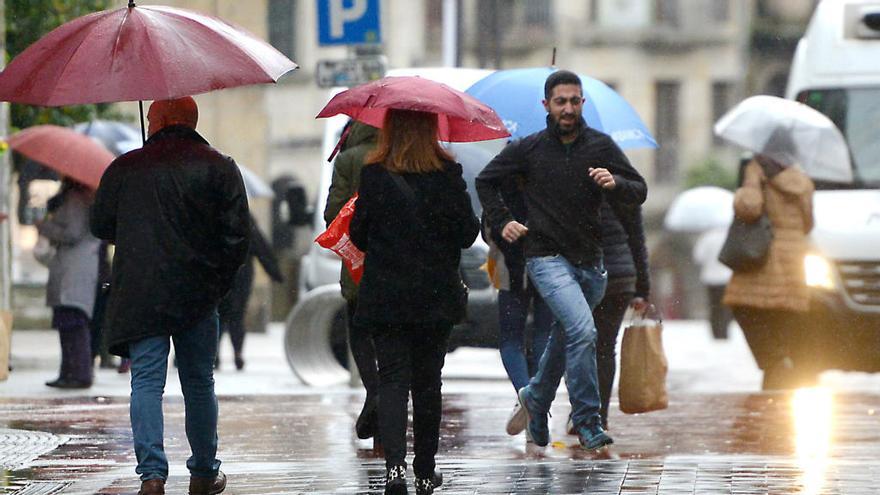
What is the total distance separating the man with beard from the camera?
9.84 meters

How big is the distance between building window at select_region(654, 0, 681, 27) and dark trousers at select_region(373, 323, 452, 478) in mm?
43727

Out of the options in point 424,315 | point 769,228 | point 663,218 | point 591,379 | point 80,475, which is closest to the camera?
point 424,315

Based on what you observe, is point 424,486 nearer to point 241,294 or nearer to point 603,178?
point 603,178

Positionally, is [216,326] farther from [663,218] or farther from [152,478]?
[663,218]

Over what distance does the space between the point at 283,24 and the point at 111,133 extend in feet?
80.3

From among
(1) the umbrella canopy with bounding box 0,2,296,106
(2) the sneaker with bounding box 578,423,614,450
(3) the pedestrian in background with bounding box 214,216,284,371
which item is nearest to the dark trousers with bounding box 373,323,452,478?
(1) the umbrella canopy with bounding box 0,2,296,106

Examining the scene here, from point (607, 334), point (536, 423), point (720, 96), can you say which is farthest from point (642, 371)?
point (720, 96)

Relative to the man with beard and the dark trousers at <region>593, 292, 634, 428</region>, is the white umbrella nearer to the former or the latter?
the dark trousers at <region>593, 292, 634, 428</region>

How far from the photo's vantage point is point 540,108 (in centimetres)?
1130

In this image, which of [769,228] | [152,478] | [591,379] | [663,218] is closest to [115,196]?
[152,478]

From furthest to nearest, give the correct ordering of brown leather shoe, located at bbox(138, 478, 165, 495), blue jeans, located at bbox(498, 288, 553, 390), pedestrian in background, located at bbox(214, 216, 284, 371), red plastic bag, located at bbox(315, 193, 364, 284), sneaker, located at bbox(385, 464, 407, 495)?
pedestrian in background, located at bbox(214, 216, 284, 371), blue jeans, located at bbox(498, 288, 553, 390), red plastic bag, located at bbox(315, 193, 364, 284), brown leather shoe, located at bbox(138, 478, 165, 495), sneaker, located at bbox(385, 464, 407, 495)

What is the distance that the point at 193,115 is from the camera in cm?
860

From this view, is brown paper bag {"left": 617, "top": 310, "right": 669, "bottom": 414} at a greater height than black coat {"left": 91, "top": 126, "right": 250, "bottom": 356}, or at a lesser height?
lesser

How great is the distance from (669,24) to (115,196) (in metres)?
44.1
